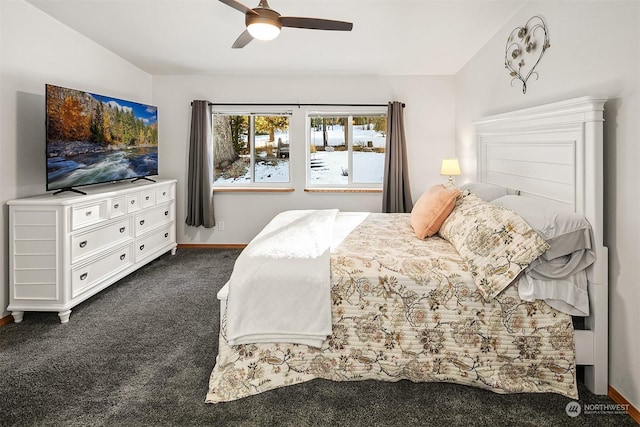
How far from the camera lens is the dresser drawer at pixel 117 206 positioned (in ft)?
11.5

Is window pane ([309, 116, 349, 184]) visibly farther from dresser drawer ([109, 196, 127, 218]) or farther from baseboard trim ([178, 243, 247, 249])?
dresser drawer ([109, 196, 127, 218])

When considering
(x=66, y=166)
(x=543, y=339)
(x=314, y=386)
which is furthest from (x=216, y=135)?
(x=543, y=339)

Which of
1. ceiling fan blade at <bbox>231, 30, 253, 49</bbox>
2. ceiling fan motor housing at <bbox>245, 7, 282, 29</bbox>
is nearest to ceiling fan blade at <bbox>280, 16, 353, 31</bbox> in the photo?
ceiling fan motor housing at <bbox>245, 7, 282, 29</bbox>

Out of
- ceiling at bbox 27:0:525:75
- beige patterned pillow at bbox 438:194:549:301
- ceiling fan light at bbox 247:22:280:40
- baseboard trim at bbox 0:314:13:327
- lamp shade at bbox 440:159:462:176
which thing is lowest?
baseboard trim at bbox 0:314:13:327

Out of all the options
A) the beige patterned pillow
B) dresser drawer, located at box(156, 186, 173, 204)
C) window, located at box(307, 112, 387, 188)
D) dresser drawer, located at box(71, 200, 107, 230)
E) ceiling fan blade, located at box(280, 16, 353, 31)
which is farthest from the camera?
window, located at box(307, 112, 387, 188)

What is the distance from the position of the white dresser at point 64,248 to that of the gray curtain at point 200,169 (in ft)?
4.59

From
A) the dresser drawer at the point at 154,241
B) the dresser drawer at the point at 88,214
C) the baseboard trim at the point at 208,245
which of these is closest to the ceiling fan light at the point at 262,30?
the dresser drawer at the point at 88,214

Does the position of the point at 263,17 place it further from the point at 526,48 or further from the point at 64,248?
the point at 64,248

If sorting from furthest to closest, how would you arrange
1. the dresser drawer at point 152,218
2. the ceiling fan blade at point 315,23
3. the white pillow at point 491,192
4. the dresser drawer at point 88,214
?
1. the dresser drawer at point 152,218
2. the white pillow at point 491,192
3. the dresser drawer at point 88,214
4. the ceiling fan blade at point 315,23

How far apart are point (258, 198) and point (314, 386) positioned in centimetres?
358

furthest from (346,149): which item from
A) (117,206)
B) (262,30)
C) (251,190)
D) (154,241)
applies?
(262,30)

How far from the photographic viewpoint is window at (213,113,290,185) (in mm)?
5359

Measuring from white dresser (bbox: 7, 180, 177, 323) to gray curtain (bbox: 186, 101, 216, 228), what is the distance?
140 cm

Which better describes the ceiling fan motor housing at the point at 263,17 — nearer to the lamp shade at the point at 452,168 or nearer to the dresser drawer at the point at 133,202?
the dresser drawer at the point at 133,202
